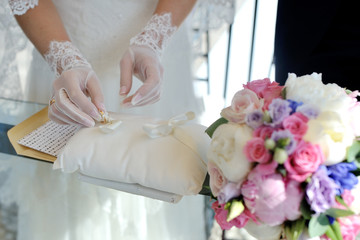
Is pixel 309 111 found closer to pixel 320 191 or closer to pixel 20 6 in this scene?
pixel 320 191

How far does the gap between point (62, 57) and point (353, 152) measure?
2.20 feet

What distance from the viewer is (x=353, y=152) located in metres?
0.42

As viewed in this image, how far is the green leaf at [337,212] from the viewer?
40 centimetres

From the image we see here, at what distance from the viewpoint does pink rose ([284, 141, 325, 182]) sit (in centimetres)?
39

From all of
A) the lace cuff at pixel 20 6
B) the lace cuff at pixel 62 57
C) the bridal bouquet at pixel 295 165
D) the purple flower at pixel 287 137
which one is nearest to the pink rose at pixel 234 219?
the bridal bouquet at pixel 295 165

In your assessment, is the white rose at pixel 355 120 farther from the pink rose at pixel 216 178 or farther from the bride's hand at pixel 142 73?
the bride's hand at pixel 142 73

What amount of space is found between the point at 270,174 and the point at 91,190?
697mm

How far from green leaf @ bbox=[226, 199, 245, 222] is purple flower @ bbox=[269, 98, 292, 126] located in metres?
0.11

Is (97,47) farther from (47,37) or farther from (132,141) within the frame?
(132,141)

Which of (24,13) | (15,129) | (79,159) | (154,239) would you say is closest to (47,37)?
(24,13)

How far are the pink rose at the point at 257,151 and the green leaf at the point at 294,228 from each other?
10 cm

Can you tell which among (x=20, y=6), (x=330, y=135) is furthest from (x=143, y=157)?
(x=20, y=6)

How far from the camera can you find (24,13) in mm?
855

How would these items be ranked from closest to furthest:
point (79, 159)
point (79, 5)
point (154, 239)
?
point (79, 159)
point (79, 5)
point (154, 239)
